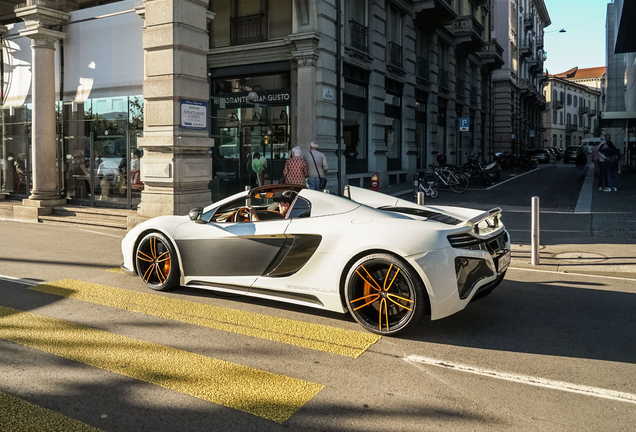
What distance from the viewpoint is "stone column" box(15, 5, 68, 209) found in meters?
13.6

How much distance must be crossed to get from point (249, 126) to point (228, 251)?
9557mm

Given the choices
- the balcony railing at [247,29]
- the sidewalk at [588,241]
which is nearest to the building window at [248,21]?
the balcony railing at [247,29]

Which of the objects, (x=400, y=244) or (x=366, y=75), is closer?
(x=400, y=244)

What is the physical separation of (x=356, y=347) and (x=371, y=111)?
57.8 ft

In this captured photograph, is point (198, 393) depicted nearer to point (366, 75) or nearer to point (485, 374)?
point (485, 374)

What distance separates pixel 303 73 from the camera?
17078mm

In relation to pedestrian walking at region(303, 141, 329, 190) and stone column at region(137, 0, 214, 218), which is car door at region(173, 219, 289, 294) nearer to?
stone column at region(137, 0, 214, 218)

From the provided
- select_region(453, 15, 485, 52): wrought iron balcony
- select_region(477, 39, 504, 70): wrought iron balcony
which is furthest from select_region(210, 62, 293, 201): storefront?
select_region(477, 39, 504, 70): wrought iron balcony

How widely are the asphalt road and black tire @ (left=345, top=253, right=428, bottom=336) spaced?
15 cm

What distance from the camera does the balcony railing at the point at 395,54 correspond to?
23.0m

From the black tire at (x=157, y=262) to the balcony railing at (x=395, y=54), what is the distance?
1840 cm

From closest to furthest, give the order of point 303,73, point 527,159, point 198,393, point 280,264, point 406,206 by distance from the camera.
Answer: point 198,393, point 280,264, point 406,206, point 303,73, point 527,159

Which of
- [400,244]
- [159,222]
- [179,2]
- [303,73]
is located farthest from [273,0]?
[400,244]

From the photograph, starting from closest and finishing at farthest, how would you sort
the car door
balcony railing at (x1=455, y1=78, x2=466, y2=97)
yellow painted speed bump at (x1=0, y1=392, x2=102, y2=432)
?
yellow painted speed bump at (x1=0, y1=392, x2=102, y2=432) → the car door → balcony railing at (x1=455, y1=78, x2=466, y2=97)
